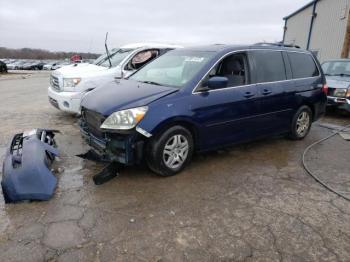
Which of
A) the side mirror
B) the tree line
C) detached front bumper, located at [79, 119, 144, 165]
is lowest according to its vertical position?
the tree line

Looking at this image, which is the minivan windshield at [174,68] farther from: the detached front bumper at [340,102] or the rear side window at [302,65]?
the detached front bumper at [340,102]

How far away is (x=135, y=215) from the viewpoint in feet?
10.5

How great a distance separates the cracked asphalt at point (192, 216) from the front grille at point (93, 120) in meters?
0.57

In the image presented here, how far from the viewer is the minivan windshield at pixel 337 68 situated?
8977mm

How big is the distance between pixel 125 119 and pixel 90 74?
351 centimetres

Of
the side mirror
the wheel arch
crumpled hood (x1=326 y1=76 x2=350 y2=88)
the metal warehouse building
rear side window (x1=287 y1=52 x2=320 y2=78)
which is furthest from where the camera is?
the metal warehouse building

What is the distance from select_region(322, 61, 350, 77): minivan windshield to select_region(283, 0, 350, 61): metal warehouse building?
4.46 meters

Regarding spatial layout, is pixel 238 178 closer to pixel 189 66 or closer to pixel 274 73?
pixel 189 66

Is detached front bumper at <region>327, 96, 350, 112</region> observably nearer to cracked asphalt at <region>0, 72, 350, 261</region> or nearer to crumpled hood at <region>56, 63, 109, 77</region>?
cracked asphalt at <region>0, 72, 350, 261</region>

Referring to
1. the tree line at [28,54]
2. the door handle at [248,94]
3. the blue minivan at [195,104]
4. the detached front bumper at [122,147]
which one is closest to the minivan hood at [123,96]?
the blue minivan at [195,104]

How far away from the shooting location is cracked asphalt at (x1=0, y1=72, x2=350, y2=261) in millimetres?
2662

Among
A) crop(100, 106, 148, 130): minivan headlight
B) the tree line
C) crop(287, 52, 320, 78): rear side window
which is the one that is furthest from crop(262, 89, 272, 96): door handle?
the tree line

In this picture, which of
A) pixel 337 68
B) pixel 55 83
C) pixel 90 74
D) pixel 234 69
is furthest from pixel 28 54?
pixel 234 69

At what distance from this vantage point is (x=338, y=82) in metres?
8.34
